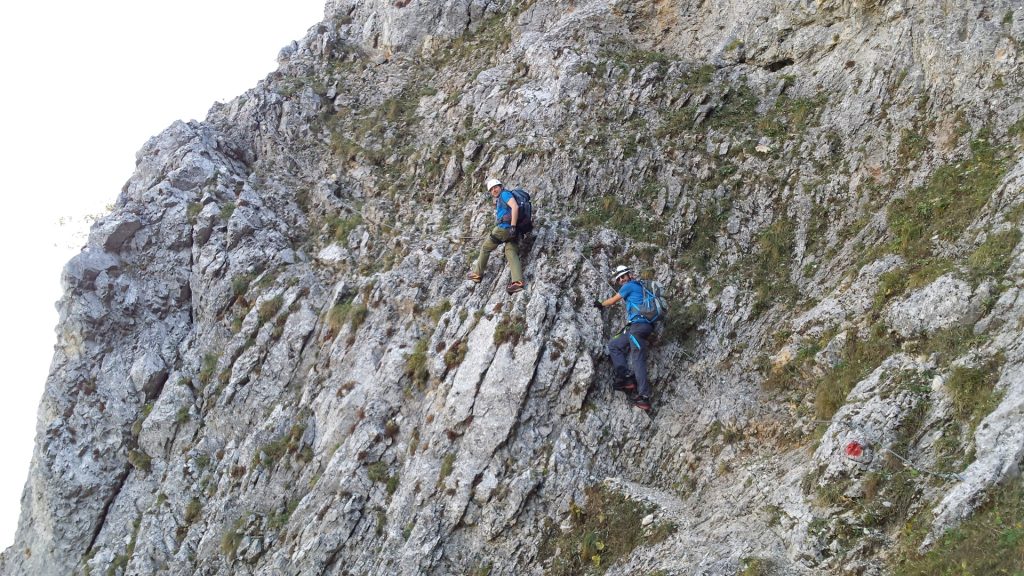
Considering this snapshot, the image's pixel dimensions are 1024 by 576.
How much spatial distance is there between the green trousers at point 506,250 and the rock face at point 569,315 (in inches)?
16.5

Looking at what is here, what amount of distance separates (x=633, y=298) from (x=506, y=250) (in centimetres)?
317

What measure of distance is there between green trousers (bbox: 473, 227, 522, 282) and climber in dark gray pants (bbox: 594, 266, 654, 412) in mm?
2457

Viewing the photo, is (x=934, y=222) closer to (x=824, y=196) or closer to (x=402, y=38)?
(x=824, y=196)

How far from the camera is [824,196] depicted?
1466 cm

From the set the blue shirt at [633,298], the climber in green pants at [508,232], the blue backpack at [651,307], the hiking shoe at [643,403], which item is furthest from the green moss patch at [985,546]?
the climber in green pants at [508,232]

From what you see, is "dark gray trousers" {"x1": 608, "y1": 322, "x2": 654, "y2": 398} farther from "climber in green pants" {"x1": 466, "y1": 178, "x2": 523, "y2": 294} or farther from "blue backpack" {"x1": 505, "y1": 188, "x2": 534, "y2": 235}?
"blue backpack" {"x1": 505, "y1": 188, "x2": 534, "y2": 235}

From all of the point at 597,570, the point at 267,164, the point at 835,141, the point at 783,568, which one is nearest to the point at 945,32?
the point at 835,141

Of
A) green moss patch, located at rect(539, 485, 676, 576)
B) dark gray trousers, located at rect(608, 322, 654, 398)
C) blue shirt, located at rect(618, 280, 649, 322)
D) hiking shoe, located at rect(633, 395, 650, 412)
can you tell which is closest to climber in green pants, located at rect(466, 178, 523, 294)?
blue shirt, located at rect(618, 280, 649, 322)

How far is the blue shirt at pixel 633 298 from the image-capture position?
12.9 metres

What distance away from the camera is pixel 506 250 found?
48.3 ft

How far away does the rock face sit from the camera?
33.3 feet

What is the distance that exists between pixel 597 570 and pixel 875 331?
6045 mm

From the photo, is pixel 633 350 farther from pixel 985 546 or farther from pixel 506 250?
pixel 985 546

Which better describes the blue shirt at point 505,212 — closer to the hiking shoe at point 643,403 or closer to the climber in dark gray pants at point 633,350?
the climber in dark gray pants at point 633,350
